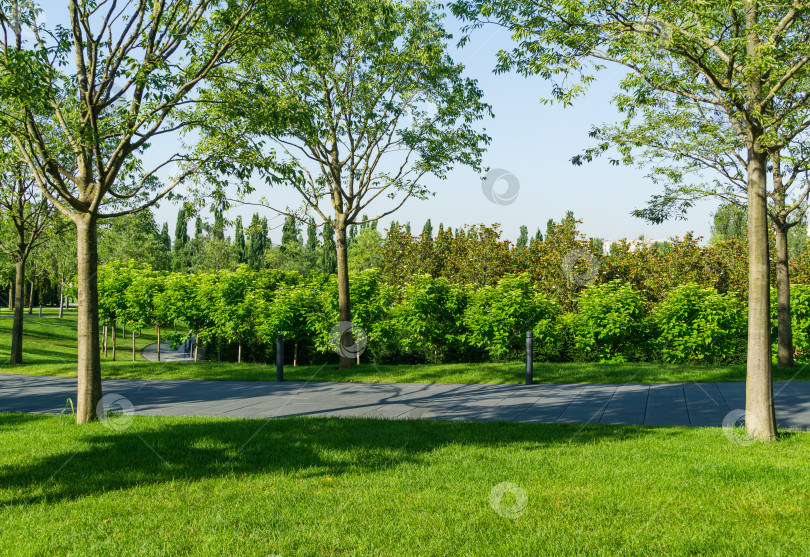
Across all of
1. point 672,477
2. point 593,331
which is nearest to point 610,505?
point 672,477

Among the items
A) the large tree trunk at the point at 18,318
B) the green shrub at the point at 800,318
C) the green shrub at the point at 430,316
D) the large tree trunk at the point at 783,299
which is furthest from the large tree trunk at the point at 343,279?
the green shrub at the point at 800,318

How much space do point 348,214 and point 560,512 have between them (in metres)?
11.8

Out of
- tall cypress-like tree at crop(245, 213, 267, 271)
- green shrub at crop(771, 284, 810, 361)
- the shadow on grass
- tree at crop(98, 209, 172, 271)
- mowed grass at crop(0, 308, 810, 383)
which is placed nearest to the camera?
the shadow on grass

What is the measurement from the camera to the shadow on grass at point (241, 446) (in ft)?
19.2

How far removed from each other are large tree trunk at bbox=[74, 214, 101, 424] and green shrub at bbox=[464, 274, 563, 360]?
1070 centimetres

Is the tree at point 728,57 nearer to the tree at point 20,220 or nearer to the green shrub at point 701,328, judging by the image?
the green shrub at point 701,328

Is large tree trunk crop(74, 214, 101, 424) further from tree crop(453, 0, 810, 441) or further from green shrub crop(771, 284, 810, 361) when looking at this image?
green shrub crop(771, 284, 810, 361)

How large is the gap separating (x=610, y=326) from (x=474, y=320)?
3821 millimetres

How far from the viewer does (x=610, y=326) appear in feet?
51.8

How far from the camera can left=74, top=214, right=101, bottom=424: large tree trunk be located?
843cm

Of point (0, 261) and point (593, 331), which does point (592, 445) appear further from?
point (0, 261)

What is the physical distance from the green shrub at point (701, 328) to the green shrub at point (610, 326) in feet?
2.22

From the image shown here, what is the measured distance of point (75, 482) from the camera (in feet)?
18.8

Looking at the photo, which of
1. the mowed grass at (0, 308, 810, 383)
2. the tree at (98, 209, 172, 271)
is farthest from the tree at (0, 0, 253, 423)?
the tree at (98, 209, 172, 271)
